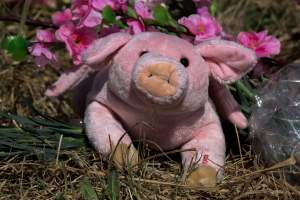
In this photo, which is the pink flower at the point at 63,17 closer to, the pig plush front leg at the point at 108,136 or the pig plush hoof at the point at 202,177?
the pig plush front leg at the point at 108,136

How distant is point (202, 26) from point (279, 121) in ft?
0.85

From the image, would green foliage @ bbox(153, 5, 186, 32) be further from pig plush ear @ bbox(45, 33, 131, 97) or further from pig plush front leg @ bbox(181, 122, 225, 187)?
pig plush front leg @ bbox(181, 122, 225, 187)

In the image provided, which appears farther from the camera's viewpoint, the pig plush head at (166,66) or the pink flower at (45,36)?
the pink flower at (45,36)

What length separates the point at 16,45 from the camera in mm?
1538

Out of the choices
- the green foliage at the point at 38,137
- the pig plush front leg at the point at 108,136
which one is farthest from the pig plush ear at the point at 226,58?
the green foliage at the point at 38,137

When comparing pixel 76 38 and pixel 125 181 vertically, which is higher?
pixel 76 38

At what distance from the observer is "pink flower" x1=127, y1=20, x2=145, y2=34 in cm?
145

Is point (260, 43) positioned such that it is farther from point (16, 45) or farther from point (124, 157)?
point (16, 45)

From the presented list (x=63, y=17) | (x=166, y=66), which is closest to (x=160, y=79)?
(x=166, y=66)

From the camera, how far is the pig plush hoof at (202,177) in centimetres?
133

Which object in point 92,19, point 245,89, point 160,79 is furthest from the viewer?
point 245,89

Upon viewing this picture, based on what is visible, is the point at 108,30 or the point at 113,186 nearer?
the point at 113,186

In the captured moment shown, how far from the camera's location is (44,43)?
1522 millimetres

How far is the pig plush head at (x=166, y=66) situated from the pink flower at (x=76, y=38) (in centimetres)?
9
